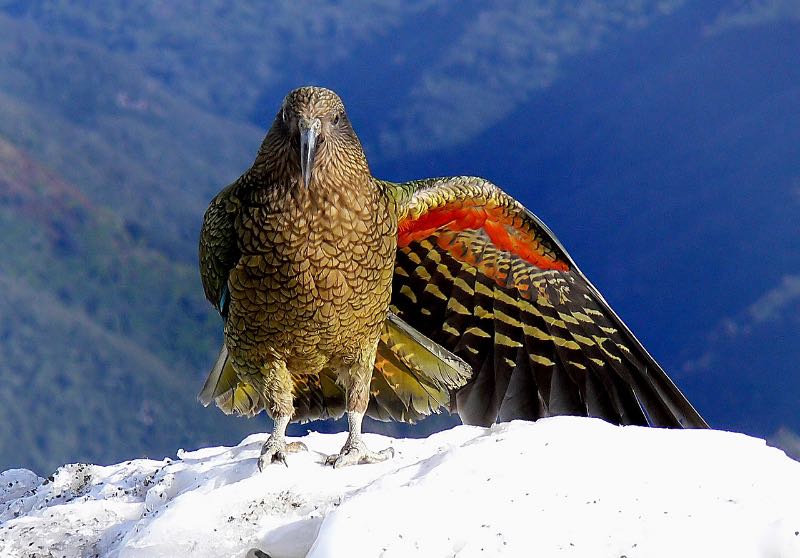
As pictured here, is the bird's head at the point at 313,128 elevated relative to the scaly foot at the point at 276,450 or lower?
elevated

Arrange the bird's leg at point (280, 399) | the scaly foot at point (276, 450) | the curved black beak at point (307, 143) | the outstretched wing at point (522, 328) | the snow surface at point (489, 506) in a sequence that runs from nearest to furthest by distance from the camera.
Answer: the snow surface at point (489, 506) → the curved black beak at point (307, 143) → the scaly foot at point (276, 450) → the bird's leg at point (280, 399) → the outstretched wing at point (522, 328)

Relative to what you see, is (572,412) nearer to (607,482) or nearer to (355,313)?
(355,313)

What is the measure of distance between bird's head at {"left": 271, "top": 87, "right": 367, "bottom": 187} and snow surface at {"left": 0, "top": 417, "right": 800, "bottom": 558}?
118cm

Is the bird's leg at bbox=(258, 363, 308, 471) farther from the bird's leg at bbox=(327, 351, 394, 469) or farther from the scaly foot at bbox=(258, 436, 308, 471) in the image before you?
the bird's leg at bbox=(327, 351, 394, 469)

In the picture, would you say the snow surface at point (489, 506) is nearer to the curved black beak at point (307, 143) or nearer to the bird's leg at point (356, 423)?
the bird's leg at point (356, 423)

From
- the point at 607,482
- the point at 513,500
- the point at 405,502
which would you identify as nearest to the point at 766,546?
the point at 607,482

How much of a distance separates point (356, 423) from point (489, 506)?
1191 mm

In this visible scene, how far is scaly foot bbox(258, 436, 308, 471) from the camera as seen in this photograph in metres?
3.39

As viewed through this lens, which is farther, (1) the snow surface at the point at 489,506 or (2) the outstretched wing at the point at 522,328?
(2) the outstretched wing at the point at 522,328

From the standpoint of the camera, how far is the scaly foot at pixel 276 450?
339 centimetres

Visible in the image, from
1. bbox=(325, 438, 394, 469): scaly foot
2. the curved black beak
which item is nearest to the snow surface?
bbox=(325, 438, 394, 469): scaly foot

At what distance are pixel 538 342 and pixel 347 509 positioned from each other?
7.34ft

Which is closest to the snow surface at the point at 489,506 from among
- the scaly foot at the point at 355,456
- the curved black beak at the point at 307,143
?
the scaly foot at the point at 355,456

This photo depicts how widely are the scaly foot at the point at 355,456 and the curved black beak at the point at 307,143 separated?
1.09m
